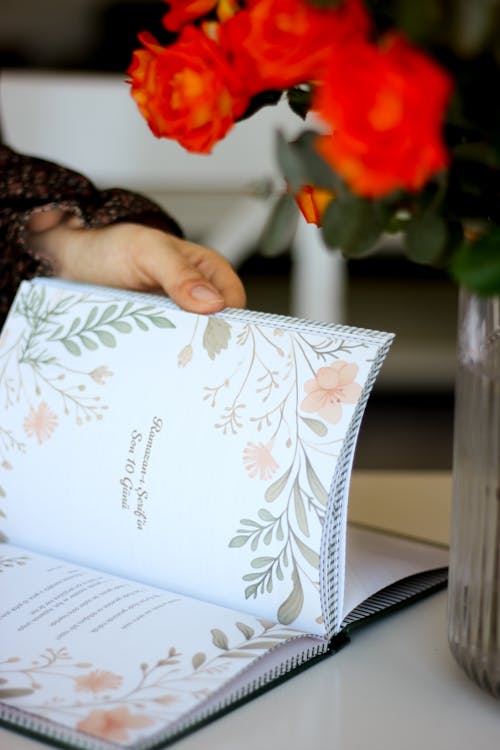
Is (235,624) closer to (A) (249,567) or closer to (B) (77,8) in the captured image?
(A) (249,567)

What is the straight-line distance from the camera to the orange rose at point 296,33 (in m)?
0.32

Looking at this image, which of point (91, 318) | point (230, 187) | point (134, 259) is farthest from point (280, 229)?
point (230, 187)

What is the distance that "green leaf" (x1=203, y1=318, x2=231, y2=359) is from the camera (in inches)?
22.4

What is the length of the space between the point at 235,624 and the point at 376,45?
30cm

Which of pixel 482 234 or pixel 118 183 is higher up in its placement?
pixel 482 234

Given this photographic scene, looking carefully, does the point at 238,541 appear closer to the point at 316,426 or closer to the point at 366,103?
the point at 316,426

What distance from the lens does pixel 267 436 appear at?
54 centimetres

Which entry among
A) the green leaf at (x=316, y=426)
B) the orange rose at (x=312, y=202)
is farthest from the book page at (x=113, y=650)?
the orange rose at (x=312, y=202)

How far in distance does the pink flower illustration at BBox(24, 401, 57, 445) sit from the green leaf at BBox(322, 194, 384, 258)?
0.29 meters

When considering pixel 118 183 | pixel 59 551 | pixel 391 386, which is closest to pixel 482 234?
pixel 59 551

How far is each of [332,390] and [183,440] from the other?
0.30 feet

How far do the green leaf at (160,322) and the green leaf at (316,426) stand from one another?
11 centimetres

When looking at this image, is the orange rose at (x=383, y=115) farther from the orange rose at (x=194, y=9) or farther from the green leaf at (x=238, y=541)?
the green leaf at (x=238, y=541)

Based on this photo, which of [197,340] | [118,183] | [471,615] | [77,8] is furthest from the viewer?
[77,8]
